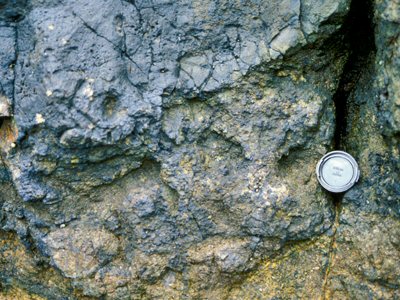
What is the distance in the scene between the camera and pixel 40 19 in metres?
1.68

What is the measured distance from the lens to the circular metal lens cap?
1.80 meters

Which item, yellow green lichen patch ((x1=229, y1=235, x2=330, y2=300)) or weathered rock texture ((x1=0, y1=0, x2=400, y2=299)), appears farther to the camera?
yellow green lichen patch ((x1=229, y1=235, x2=330, y2=300))

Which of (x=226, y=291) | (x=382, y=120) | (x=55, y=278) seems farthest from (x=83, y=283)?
(x=382, y=120)

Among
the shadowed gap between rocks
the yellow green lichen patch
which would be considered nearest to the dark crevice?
the shadowed gap between rocks

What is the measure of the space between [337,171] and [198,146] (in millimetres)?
482

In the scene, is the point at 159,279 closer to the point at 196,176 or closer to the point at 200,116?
the point at 196,176

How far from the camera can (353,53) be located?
185 cm

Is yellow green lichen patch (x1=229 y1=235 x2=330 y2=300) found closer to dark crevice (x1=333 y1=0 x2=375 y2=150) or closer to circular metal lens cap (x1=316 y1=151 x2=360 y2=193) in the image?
circular metal lens cap (x1=316 y1=151 x2=360 y2=193)

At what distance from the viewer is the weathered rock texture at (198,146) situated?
170 cm

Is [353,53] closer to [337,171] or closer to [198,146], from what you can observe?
[337,171]

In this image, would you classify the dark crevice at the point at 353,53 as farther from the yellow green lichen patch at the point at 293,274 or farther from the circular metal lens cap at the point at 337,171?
the yellow green lichen patch at the point at 293,274

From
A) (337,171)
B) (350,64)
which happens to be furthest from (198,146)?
(350,64)

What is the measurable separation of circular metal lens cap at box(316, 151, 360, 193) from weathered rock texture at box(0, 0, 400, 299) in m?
0.03

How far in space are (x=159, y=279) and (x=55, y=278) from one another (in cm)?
38
